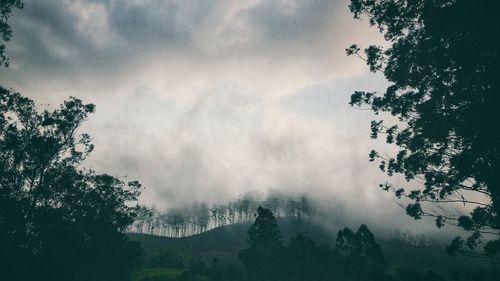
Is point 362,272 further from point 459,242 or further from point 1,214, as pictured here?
point 1,214

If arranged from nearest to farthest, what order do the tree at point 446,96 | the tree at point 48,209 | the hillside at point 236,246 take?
the tree at point 446,96 → the tree at point 48,209 → the hillside at point 236,246

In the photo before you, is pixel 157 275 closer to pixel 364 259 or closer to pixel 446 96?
Result: pixel 364 259

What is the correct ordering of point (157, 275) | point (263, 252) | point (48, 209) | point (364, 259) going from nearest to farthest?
point (48, 209)
point (364, 259)
point (263, 252)
point (157, 275)

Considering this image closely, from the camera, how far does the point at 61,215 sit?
35344 mm

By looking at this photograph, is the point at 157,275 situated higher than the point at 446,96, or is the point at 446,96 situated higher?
the point at 446,96

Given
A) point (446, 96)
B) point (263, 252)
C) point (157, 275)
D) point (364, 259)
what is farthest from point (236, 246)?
point (446, 96)

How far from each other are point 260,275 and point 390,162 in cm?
5298

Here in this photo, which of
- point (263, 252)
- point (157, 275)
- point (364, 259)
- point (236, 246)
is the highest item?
point (236, 246)

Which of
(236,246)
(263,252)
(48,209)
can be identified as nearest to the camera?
(48,209)

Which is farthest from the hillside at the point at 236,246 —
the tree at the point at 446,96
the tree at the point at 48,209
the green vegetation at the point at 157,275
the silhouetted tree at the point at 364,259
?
the tree at the point at 446,96

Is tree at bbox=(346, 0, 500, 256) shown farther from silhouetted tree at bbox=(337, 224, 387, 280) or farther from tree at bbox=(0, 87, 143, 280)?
silhouetted tree at bbox=(337, 224, 387, 280)

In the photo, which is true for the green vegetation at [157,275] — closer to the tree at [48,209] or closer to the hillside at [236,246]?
the tree at [48,209]

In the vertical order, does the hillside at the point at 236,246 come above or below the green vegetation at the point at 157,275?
above

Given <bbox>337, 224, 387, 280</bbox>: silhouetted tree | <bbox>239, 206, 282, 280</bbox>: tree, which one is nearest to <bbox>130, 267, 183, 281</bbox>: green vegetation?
<bbox>239, 206, 282, 280</bbox>: tree
